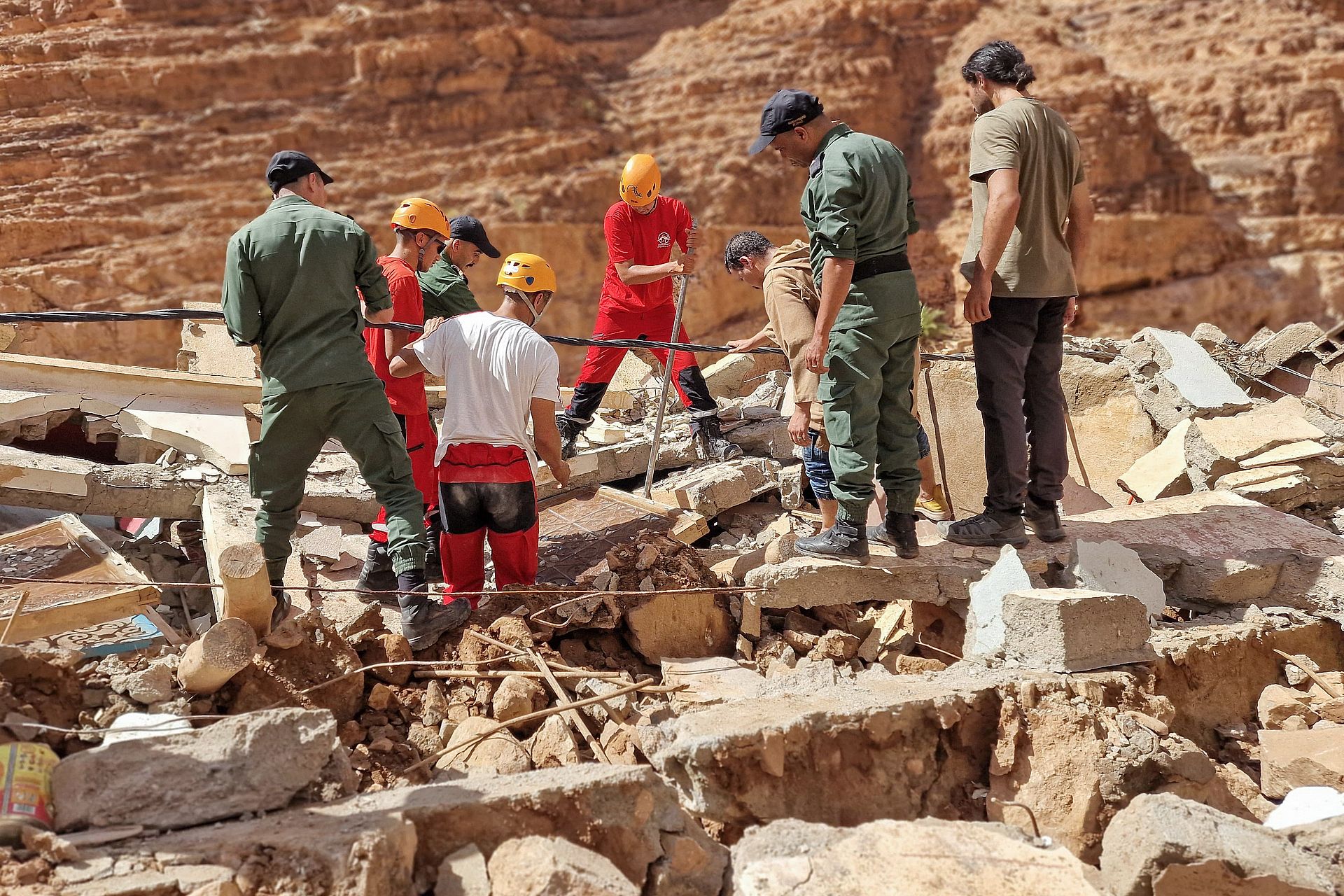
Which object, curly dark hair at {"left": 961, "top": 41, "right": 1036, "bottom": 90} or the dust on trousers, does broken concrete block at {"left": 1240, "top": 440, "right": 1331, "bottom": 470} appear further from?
the dust on trousers

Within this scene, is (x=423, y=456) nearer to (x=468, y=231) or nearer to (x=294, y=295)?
(x=468, y=231)

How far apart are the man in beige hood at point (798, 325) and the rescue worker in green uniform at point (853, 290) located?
18 centimetres

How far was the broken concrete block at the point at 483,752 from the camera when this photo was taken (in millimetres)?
3555

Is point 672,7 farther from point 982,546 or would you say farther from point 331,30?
point 982,546

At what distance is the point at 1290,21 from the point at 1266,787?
1953cm

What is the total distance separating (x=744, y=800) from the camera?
3361 mm

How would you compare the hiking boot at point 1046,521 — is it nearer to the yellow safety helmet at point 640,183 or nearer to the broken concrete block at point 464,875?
the yellow safety helmet at point 640,183

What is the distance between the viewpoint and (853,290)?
4281mm

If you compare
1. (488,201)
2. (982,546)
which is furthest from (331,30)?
(982,546)

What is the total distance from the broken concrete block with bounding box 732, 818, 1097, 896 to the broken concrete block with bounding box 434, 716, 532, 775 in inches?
37.3

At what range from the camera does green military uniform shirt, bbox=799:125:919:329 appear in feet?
13.4

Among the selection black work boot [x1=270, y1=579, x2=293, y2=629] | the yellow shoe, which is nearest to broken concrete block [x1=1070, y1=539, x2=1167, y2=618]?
the yellow shoe

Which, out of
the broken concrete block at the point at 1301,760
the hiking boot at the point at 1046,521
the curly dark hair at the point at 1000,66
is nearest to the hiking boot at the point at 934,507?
the hiking boot at the point at 1046,521


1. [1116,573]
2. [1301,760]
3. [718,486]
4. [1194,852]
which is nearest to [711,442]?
[718,486]
